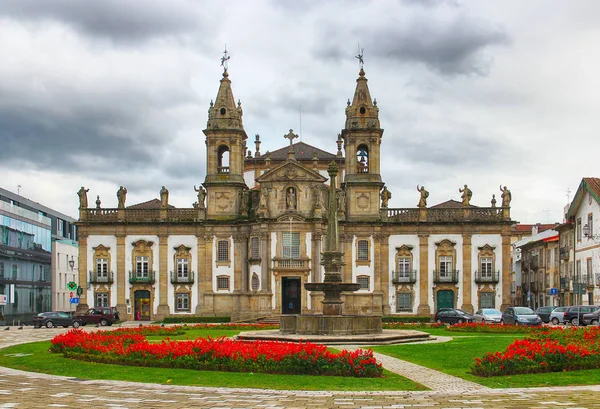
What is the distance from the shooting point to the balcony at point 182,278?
6500 cm

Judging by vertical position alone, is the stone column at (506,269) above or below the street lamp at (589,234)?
below

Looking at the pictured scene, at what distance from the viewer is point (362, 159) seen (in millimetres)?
66875

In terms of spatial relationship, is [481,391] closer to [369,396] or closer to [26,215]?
[369,396]

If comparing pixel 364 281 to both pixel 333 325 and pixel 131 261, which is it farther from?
pixel 333 325

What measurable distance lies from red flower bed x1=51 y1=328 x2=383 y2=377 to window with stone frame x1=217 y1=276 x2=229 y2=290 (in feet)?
129

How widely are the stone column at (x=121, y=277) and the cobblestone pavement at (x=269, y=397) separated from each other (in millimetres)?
45935

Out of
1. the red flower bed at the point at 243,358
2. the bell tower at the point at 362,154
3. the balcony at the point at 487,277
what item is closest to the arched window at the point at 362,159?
the bell tower at the point at 362,154

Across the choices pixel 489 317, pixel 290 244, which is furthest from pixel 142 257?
pixel 489 317

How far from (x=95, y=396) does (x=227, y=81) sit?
171 feet

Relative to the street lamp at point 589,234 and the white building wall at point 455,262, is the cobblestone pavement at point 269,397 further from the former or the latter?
the white building wall at point 455,262

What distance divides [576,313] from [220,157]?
102 ft

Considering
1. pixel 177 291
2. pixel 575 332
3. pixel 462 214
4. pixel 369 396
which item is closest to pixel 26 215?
pixel 177 291

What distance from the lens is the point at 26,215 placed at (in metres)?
79.8

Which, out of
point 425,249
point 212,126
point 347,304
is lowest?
point 347,304
